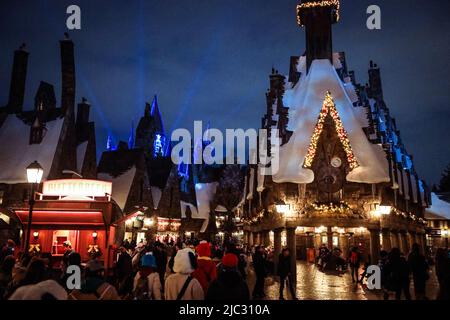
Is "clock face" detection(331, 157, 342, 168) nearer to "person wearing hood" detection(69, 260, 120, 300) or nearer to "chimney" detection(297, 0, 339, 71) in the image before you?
"chimney" detection(297, 0, 339, 71)

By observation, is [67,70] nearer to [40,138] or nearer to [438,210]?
[40,138]

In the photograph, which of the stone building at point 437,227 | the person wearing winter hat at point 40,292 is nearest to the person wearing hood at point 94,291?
the person wearing winter hat at point 40,292

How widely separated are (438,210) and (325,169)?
27170mm

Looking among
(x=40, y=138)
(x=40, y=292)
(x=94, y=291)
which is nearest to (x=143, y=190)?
(x=40, y=138)

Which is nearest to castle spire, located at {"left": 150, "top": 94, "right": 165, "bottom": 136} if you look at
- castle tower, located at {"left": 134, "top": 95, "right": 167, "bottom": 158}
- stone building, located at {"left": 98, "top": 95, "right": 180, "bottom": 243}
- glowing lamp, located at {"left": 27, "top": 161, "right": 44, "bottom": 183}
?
castle tower, located at {"left": 134, "top": 95, "right": 167, "bottom": 158}

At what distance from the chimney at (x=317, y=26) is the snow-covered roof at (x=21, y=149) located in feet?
60.1

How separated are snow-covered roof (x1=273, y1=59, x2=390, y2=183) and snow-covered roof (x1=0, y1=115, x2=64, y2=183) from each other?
48.0 ft

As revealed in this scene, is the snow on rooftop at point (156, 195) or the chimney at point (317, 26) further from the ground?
the chimney at point (317, 26)

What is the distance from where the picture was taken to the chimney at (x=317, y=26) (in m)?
28.5

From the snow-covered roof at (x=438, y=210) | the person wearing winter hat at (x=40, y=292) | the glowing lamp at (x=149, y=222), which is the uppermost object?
the snow-covered roof at (x=438, y=210)

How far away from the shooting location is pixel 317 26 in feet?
94.5

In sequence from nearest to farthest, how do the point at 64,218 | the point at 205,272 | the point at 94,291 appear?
1. the point at 94,291
2. the point at 205,272
3. the point at 64,218

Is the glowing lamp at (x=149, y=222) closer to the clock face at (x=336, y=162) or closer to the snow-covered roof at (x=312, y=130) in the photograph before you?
the snow-covered roof at (x=312, y=130)
